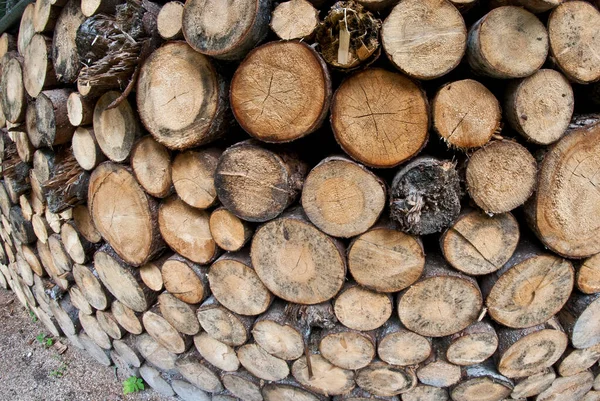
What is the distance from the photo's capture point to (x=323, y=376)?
212 centimetres

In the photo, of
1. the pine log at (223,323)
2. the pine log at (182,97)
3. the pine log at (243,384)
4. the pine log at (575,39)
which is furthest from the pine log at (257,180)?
the pine log at (243,384)

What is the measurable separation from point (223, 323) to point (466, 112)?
5.03 ft

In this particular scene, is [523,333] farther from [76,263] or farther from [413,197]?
[76,263]

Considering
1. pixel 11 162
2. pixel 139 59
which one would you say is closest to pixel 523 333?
pixel 139 59

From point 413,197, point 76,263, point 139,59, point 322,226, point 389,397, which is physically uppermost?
point 139,59

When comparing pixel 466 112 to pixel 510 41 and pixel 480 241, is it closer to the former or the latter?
pixel 510 41

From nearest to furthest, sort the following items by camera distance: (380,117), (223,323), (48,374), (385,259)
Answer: (380,117)
(385,259)
(223,323)
(48,374)

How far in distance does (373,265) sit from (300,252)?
31 centimetres

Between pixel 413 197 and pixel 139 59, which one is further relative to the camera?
pixel 139 59

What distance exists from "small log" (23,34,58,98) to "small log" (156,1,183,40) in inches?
34.5

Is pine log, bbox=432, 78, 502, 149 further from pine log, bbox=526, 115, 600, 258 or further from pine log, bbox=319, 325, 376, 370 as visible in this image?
pine log, bbox=319, 325, 376, 370

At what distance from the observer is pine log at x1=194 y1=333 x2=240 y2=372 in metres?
2.27

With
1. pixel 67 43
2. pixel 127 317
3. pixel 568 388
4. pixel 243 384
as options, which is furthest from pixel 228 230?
pixel 568 388

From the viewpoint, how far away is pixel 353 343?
1928 mm
